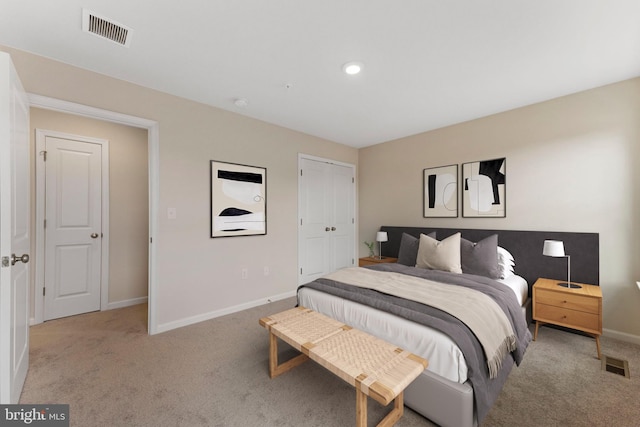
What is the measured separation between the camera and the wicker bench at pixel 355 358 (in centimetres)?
131

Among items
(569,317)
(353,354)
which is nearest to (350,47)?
(353,354)

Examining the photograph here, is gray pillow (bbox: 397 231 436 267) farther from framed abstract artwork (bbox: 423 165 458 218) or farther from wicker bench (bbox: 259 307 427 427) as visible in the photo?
wicker bench (bbox: 259 307 427 427)

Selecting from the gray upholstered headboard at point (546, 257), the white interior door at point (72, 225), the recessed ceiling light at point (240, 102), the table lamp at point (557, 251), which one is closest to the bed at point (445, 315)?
the gray upholstered headboard at point (546, 257)

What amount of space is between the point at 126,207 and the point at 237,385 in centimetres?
305

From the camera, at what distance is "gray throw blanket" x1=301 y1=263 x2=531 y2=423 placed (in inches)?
59.0

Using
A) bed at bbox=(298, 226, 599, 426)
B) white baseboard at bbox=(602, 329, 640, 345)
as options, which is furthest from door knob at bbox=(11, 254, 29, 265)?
white baseboard at bbox=(602, 329, 640, 345)

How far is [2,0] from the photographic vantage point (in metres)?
1.60

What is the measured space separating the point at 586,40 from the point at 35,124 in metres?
5.42

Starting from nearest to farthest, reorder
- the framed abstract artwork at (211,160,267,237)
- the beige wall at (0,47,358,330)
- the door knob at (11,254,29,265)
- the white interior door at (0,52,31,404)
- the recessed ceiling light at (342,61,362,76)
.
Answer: the white interior door at (0,52,31,404)
the door knob at (11,254,29,265)
the recessed ceiling light at (342,61,362,76)
the beige wall at (0,47,358,330)
the framed abstract artwork at (211,160,267,237)

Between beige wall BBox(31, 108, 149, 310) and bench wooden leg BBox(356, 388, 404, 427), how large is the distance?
365cm

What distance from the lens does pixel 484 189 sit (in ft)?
11.3

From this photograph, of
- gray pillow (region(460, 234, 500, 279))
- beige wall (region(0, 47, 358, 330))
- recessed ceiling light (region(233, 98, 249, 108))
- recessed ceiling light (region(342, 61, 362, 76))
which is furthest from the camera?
recessed ceiling light (region(233, 98, 249, 108))

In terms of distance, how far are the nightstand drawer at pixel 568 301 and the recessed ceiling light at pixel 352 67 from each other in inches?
108

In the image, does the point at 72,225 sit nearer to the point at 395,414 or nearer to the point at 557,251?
the point at 395,414
